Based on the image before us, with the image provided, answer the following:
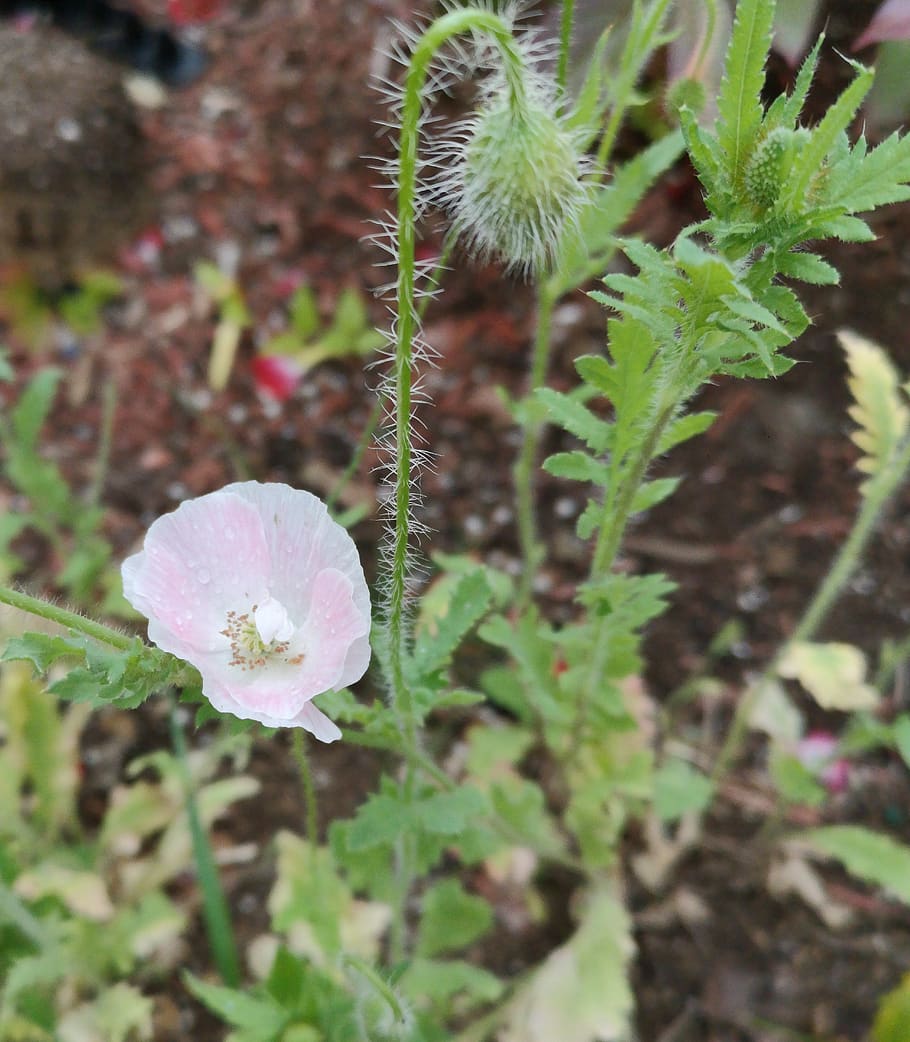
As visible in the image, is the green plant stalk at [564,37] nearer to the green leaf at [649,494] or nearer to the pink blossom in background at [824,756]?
the green leaf at [649,494]

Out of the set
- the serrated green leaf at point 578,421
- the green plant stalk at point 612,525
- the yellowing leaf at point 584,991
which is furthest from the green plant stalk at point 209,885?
the serrated green leaf at point 578,421

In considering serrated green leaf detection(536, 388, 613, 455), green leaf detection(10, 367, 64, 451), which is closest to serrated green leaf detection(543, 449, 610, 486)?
serrated green leaf detection(536, 388, 613, 455)

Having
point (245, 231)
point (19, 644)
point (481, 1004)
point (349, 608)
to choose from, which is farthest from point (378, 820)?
point (245, 231)

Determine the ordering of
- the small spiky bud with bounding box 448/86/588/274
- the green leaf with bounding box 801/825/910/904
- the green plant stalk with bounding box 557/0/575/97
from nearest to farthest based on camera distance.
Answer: the small spiky bud with bounding box 448/86/588/274
the green plant stalk with bounding box 557/0/575/97
the green leaf with bounding box 801/825/910/904

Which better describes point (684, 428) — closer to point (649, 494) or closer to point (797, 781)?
point (649, 494)

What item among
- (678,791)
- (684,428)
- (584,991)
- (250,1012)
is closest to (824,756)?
(678,791)

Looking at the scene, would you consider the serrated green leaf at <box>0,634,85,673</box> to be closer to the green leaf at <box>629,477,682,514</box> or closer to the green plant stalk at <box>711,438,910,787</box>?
the green leaf at <box>629,477,682,514</box>
